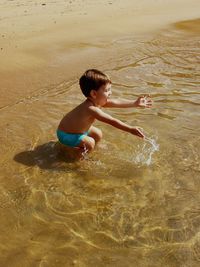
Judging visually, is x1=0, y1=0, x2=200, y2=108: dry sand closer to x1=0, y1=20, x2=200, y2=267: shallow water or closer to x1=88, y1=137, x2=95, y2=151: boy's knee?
x1=0, y1=20, x2=200, y2=267: shallow water

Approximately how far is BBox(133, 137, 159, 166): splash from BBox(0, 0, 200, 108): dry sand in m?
1.98

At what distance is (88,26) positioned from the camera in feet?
32.4

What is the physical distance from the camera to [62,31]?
30.5 feet

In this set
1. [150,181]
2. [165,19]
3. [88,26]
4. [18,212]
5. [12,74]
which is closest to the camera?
[18,212]

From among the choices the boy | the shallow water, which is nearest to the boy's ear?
the boy

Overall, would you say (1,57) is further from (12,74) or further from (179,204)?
(179,204)

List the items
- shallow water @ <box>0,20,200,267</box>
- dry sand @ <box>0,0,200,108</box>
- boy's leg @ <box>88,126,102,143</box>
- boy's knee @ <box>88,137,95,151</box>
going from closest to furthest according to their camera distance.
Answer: shallow water @ <box>0,20,200,267</box>, boy's knee @ <box>88,137,95,151</box>, boy's leg @ <box>88,126,102,143</box>, dry sand @ <box>0,0,200,108</box>

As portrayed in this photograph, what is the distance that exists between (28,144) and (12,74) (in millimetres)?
2466

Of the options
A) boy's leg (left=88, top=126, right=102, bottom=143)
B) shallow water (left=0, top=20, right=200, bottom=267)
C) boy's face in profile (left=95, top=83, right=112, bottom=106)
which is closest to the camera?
shallow water (left=0, top=20, right=200, bottom=267)

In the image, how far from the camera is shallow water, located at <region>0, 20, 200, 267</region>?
2.80m

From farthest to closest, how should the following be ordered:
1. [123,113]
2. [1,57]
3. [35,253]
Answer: [1,57]
[123,113]
[35,253]

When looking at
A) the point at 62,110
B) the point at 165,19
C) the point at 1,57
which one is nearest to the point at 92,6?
the point at 165,19

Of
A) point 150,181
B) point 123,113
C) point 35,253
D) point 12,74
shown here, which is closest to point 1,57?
point 12,74

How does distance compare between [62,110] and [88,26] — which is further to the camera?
[88,26]
